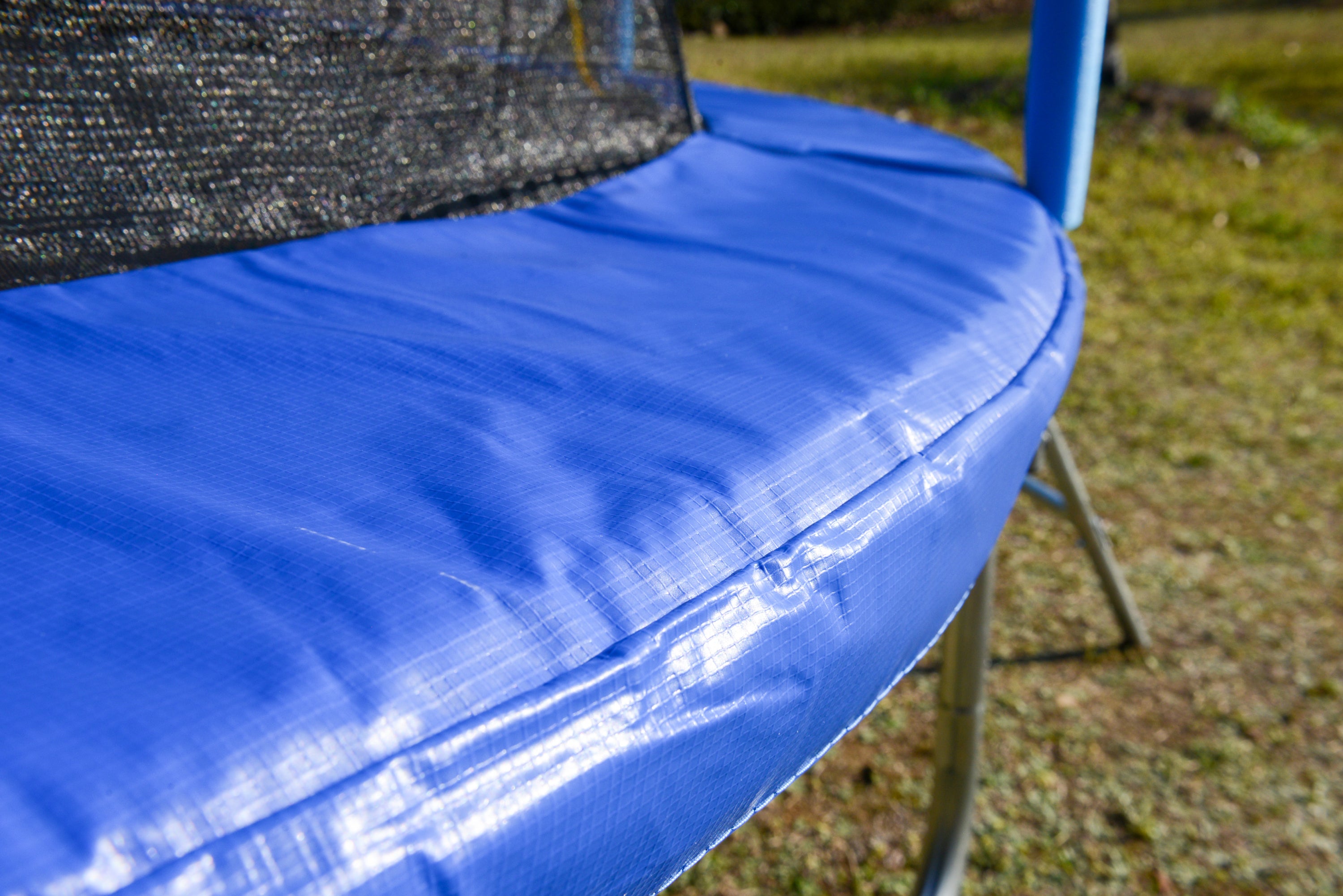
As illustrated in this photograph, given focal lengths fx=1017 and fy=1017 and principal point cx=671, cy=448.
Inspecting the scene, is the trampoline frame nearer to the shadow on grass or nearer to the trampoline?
the trampoline

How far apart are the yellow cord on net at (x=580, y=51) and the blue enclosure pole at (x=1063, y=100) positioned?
59 centimetres

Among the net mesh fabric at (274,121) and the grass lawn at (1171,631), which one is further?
the grass lawn at (1171,631)

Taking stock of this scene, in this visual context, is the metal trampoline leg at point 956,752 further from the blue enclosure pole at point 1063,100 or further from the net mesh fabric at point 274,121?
the net mesh fabric at point 274,121

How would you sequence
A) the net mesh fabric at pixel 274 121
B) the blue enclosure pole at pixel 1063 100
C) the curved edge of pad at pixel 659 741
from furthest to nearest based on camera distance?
the blue enclosure pole at pixel 1063 100
the net mesh fabric at pixel 274 121
the curved edge of pad at pixel 659 741

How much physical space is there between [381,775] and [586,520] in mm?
196

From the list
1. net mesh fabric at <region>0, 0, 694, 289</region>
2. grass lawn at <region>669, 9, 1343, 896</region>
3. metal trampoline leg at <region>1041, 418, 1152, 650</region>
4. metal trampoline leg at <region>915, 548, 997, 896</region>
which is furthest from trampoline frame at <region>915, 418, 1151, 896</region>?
net mesh fabric at <region>0, 0, 694, 289</region>

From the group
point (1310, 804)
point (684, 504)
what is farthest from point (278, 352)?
point (1310, 804)

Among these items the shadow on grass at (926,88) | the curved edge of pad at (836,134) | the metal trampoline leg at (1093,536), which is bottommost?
the shadow on grass at (926,88)

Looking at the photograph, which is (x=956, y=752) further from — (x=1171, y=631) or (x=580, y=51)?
(x=580, y=51)

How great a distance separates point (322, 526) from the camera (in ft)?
1.84

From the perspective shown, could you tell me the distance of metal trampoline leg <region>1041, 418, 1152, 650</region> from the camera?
1.47 metres

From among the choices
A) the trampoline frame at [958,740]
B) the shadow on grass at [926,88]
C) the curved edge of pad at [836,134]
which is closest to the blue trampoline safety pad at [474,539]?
the trampoline frame at [958,740]

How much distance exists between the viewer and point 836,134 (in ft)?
5.26

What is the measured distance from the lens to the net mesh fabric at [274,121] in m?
0.97
